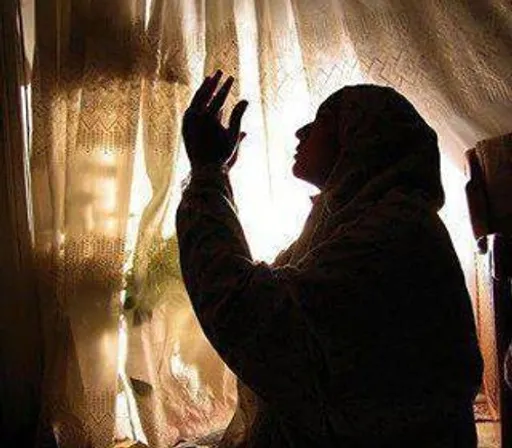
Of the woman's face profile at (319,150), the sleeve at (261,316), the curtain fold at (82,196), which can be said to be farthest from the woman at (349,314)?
the curtain fold at (82,196)

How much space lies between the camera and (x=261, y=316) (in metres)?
0.71

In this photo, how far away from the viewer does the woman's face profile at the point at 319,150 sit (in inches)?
37.4

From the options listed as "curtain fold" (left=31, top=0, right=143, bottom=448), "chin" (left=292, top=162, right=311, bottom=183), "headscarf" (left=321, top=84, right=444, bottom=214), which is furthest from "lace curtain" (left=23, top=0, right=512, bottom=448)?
"headscarf" (left=321, top=84, right=444, bottom=214)

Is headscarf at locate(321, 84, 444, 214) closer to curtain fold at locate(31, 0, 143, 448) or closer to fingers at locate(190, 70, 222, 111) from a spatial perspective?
fingers at locate(190, 70, 222, 111)

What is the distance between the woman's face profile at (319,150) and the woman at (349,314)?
108 millimetres

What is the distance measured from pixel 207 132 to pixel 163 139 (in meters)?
0.44

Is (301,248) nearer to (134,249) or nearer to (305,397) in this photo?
(305,397)

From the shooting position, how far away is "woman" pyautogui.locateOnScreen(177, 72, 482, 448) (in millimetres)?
713

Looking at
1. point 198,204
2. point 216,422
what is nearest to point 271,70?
point 198,204

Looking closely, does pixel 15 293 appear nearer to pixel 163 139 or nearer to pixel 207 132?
pixel 163 139

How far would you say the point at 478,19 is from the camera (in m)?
1.33

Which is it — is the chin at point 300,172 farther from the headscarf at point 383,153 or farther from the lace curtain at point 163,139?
the lace curtain at point 163,139

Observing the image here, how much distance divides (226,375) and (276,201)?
1.44ft

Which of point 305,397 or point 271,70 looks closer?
point 305,397
